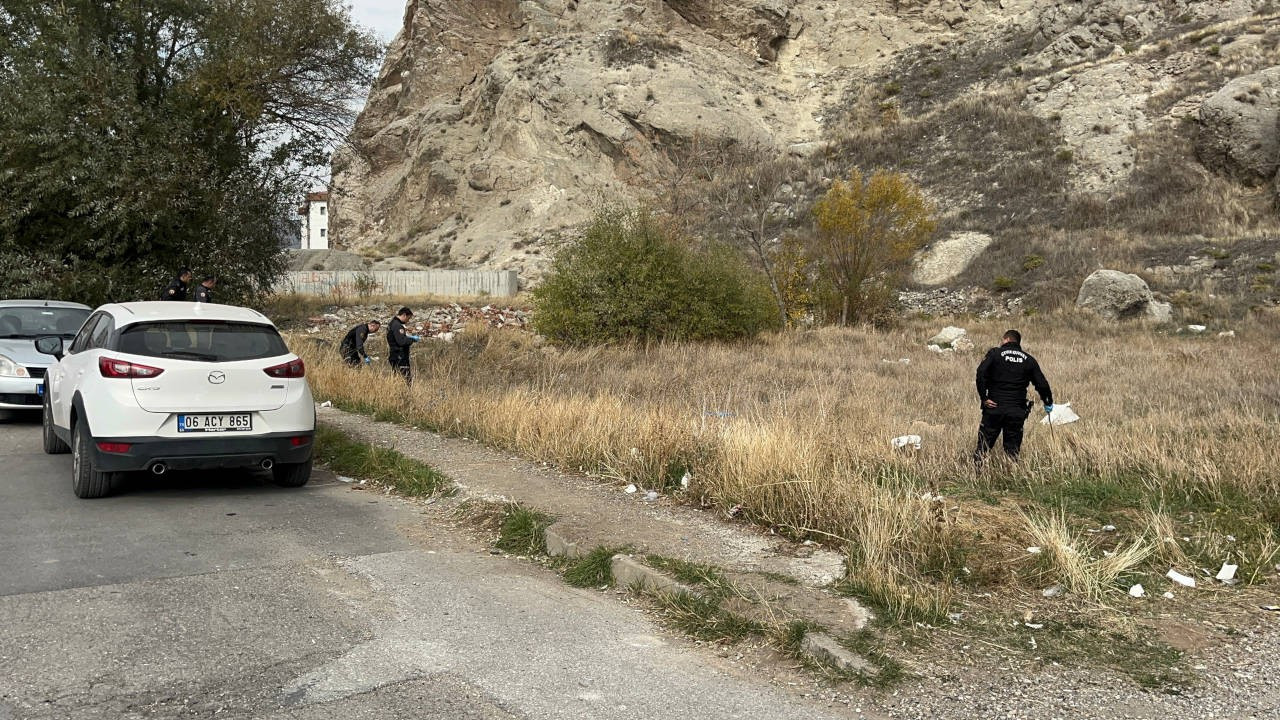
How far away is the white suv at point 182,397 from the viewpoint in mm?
7441

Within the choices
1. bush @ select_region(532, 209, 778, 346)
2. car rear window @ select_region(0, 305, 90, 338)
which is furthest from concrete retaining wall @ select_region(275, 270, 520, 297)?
car rear window @ select_region(0, 305, 90, 338)

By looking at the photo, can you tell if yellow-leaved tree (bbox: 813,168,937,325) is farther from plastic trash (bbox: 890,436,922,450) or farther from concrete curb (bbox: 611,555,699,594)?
concrete curb (bbox: 611,555,699,594)

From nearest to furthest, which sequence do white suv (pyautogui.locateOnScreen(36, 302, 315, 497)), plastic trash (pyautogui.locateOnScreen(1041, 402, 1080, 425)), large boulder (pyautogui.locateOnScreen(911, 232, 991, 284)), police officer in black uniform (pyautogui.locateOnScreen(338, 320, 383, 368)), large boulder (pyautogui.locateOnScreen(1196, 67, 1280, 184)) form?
white suv (pyautogui.locateOnScreen(36, 302, 315, 497)) → plastic trash (pyautogui.locateOnScreen(1041, 402, 1080, 425)) → police officer in black uniform (pyautogui.locateOnScreen(338, 320, 383, 368)) → large boulder (pyautogui.locateOnScreen(1196, 67, 1280, 184)) → large boulder (pyautogui.locateOnScreen(911, 232, 991, 284))

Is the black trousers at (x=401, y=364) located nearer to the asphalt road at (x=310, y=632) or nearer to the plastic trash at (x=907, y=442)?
the asphalt road at (x=310, y=632)

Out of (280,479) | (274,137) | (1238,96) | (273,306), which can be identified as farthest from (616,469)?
(1238,96)

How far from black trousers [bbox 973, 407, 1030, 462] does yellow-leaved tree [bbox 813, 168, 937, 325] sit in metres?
22.9

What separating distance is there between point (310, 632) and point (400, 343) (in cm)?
1031

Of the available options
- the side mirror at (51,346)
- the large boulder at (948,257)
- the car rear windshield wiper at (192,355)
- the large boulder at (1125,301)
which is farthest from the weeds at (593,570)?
the large boulder at (948,257)

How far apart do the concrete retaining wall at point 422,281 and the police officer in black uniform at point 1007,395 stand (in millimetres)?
37468

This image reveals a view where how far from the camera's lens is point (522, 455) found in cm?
952

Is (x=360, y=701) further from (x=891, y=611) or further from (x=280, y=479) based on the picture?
(x=280, y=479)

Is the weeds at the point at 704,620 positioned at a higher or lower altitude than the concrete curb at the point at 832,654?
lower

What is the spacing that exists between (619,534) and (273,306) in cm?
2837

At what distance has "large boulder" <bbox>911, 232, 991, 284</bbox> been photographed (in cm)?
3941
